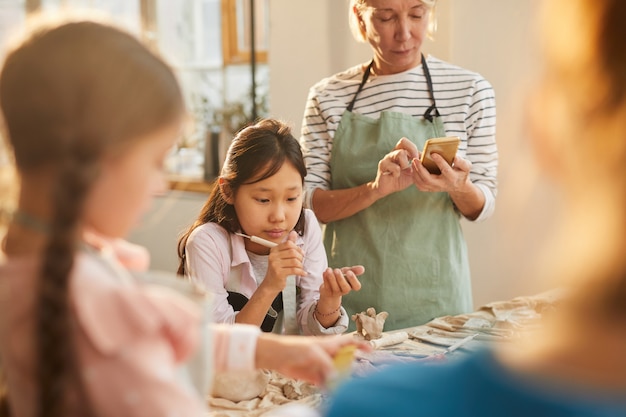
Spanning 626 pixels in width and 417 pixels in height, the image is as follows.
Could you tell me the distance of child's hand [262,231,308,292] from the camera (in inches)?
69.5

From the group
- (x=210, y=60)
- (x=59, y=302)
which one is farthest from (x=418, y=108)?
(x=210, y=60)

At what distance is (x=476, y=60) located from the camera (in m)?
3.18

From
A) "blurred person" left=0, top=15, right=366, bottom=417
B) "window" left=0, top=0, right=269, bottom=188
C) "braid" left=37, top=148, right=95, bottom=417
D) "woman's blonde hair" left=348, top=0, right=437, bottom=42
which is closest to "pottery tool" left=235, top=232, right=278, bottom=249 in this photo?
"woman's blonde hair" left=348, top=0, right=437, bottom=42

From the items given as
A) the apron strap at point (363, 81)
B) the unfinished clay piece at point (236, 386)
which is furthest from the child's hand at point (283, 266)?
the apron strap at point (363, 81)

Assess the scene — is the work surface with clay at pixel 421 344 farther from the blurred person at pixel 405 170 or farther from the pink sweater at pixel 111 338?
the pink sweater at pixel 111 338

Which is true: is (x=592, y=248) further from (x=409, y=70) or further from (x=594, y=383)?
(x=409, y=70)

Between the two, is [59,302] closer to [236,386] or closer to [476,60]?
[236,386]

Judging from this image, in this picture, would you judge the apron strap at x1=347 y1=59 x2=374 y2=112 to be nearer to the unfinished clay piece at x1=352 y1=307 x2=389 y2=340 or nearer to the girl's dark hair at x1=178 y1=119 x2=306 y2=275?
the girl's dark hair at x1=178 y1=119 x2=306 y2=275

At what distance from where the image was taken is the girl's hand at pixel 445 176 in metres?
1.99

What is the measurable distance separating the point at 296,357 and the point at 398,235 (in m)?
1.20

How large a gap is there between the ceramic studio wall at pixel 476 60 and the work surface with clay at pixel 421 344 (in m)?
0.68

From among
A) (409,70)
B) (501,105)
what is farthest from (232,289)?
(501,105)

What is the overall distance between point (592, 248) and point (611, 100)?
0.12 metres

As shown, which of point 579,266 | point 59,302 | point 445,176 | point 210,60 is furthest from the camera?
point 210,60
